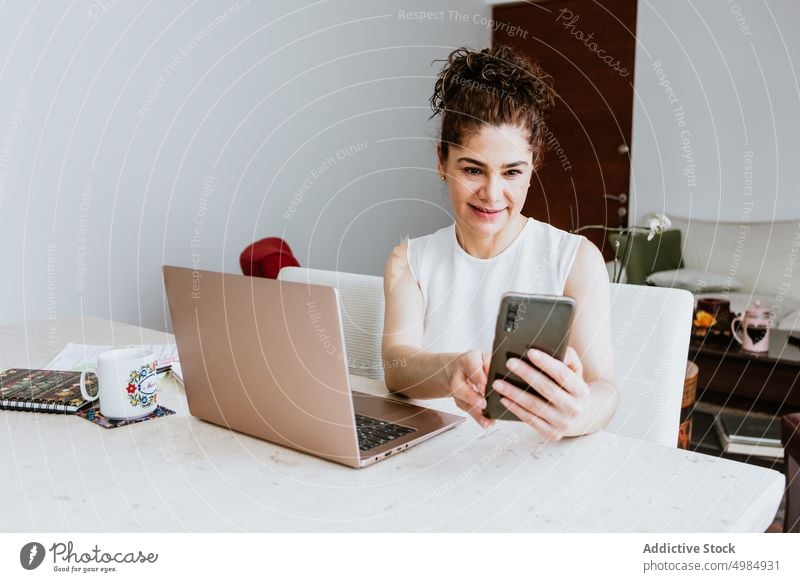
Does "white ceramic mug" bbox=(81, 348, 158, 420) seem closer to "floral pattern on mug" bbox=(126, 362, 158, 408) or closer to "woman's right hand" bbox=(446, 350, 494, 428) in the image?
"floral pattern on mug" bbox=(126, 362, 158, 408)

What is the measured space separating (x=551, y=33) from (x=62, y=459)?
4096 millimetres

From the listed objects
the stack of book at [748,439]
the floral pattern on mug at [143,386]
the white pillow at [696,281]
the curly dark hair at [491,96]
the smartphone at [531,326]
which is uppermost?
the curly dark hair at [491,96]

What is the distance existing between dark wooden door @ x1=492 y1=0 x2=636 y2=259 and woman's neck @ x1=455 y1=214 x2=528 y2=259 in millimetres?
2934

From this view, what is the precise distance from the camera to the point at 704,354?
8.00 ft

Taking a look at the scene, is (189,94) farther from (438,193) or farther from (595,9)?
(595,9)

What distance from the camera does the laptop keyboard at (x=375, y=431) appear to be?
28.9 inches

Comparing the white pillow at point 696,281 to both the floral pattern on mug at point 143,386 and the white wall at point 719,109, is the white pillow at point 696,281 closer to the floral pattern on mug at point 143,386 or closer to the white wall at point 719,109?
the white wall at point 719,109

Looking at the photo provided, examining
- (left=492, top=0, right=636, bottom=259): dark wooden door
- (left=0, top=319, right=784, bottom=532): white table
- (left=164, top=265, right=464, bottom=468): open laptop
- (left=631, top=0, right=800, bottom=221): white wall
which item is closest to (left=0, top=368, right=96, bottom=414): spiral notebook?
(left=0, top=319, right=784, bottom=532): white table

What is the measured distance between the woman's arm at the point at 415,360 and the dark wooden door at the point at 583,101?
9.86ft

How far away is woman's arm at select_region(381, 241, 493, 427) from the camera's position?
734mm

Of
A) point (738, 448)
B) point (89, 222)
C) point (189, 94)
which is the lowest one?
point (738, 448)

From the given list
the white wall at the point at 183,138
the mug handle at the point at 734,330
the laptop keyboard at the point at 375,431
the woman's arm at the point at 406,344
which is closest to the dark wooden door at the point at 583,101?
the white wall at the point at 183,138

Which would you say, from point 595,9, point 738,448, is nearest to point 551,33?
point 595,9
